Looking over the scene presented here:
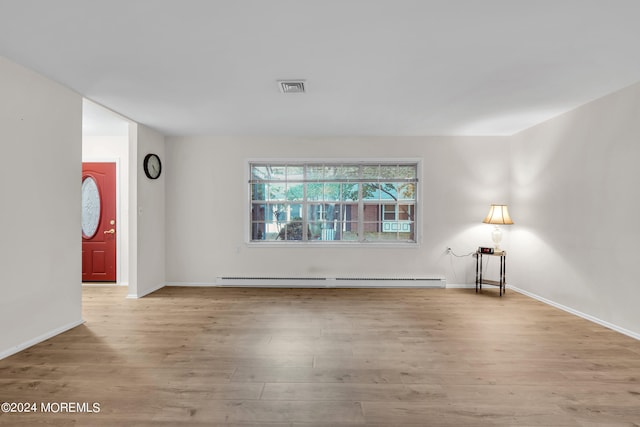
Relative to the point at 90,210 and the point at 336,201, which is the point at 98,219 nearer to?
the point at 90,210

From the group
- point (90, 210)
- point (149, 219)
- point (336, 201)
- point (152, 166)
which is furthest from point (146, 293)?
point (336, 201)

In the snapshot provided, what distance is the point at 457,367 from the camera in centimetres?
240

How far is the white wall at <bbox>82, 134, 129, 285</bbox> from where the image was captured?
502 cm

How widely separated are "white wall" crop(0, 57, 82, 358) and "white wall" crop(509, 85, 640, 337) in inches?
229

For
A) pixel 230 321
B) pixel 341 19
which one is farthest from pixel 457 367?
pixel 341 19

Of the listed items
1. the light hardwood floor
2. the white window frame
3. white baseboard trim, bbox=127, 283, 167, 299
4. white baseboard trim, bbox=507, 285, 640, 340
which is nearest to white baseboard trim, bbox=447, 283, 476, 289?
white baseboard trim, bbox=507, 285, 640, 340

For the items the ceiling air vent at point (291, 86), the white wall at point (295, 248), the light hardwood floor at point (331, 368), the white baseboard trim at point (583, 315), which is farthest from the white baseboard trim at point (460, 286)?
the ceiling air vent at point (291, 86)

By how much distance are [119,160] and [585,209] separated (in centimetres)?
676

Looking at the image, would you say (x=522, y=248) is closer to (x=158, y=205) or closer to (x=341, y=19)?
(x=341, y=19)

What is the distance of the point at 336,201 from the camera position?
5.12 meters

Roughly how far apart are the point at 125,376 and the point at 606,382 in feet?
11.8

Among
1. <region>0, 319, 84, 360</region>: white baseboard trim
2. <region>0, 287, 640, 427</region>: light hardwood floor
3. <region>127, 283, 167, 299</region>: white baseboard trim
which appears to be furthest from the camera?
<region>127, 283, 167, 299</region>: white baseboard trim

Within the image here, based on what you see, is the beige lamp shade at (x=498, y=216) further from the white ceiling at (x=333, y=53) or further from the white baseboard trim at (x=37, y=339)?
the white baseboard trim at (x=37, y=339)

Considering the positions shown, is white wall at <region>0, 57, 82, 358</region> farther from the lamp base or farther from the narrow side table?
the lamp base
